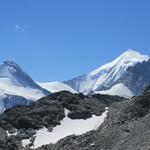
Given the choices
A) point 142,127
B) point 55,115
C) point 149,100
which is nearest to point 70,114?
point 55,115

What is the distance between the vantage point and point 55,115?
344ft

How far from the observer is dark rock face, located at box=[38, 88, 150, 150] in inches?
3014

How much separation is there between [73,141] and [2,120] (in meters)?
21.0

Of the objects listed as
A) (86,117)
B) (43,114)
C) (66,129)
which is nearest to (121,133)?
(66,129)

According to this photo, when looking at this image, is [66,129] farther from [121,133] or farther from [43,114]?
[121,133]

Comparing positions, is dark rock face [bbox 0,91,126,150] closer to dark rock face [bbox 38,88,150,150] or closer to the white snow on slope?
the white snow on slope

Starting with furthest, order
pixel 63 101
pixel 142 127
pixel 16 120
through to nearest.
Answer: pixel 63 101, pixel 16 120, pixel 142 127

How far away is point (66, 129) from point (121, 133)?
1813cm

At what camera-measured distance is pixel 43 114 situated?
106 m

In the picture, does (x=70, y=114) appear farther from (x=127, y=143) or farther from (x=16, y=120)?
(x=127, y=143)

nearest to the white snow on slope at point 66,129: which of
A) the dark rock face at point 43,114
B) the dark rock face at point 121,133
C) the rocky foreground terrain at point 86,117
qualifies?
the dark rock face at point 43,114

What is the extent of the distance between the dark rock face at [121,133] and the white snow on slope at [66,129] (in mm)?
4036

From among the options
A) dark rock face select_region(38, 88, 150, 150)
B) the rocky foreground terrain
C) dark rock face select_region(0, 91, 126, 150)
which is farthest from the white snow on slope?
dark rock face select_region(38, 88, 150, 150)

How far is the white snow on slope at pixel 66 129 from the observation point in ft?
301
